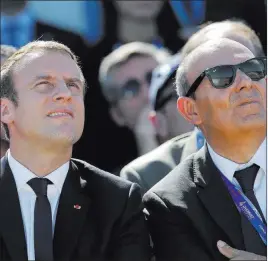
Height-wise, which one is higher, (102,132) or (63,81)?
(63,81)

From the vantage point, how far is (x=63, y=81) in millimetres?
3455

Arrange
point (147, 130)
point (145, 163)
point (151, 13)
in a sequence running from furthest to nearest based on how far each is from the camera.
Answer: point (151, 13)
point (147, 130)
point (145, 163)

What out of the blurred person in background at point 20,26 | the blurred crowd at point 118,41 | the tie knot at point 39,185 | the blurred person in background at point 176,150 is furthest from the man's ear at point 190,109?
the blurred person in background at point 20,26

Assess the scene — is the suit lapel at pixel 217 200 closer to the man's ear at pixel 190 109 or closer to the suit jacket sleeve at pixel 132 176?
the man's ear at pixel 190 109

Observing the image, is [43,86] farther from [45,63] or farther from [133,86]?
[133,86]

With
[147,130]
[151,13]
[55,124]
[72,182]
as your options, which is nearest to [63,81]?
[55,124]

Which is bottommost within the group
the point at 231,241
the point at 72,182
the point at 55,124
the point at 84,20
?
the point at 231,241

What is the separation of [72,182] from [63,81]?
1.55 feet

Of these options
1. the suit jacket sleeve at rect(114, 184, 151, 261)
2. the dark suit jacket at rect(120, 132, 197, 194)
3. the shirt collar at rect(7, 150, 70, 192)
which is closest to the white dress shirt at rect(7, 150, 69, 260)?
the shirt collar at rect(7, 150, 70, 192)

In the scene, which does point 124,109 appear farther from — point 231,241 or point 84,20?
point 231,241

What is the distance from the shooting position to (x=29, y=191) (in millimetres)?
3332

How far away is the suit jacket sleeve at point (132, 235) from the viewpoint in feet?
10.5

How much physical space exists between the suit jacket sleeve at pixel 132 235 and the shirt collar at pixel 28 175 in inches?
12.5

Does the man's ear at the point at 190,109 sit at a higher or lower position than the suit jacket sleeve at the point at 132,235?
higher
